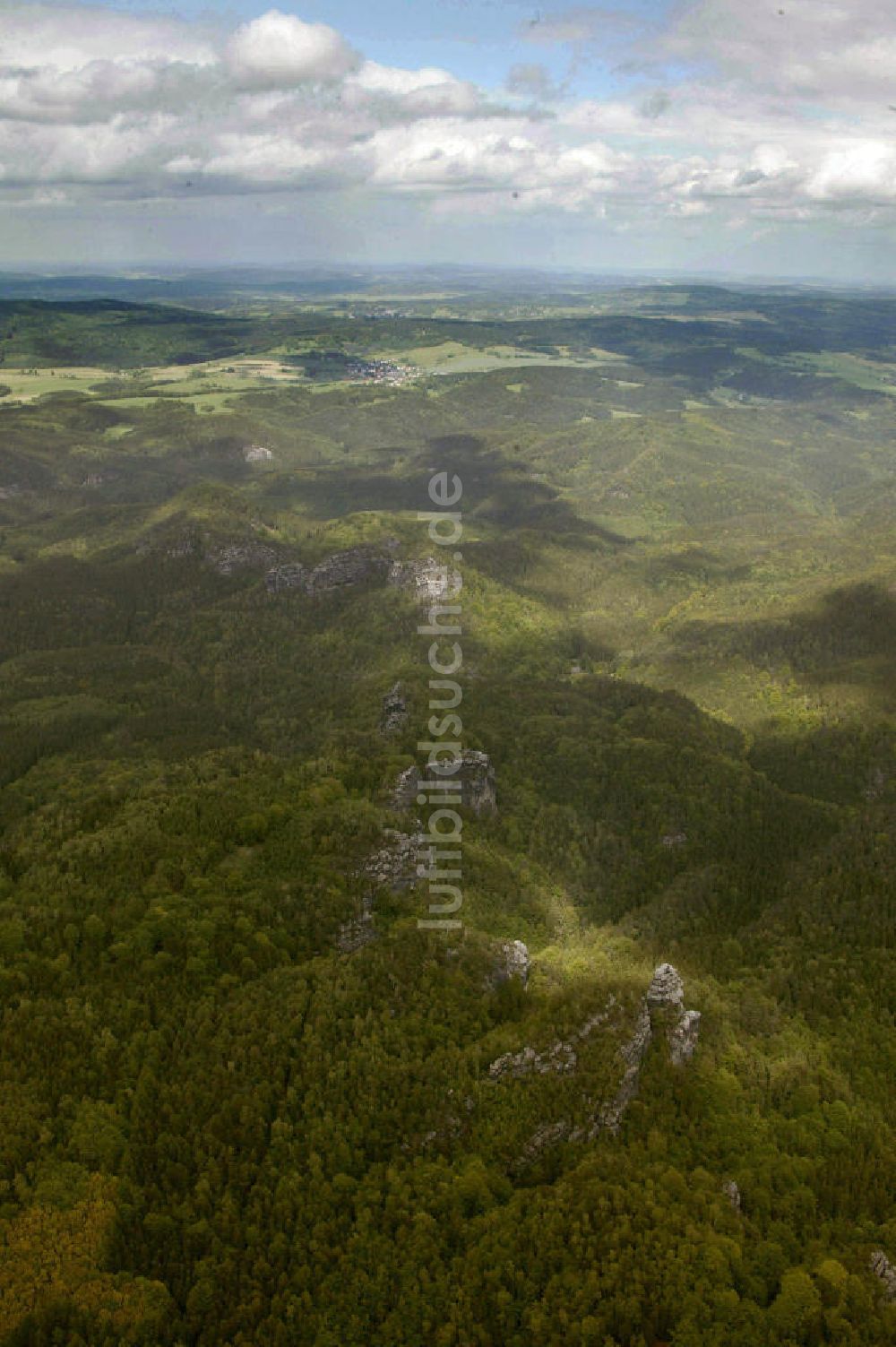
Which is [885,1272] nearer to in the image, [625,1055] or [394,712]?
[625,1055]

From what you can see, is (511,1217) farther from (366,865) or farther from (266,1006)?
(366,865)

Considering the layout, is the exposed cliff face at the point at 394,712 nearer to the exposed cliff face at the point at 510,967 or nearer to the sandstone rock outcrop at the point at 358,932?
the sandstone rock outcrop at the point at 358,932

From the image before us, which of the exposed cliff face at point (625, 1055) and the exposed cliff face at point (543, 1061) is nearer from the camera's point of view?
the exposed cliff face at point (625, 1055)

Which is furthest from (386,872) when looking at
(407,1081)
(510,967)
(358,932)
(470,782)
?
(470,782)

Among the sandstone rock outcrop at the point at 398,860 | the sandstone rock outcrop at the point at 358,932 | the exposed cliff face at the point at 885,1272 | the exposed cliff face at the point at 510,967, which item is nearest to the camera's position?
the exposed cliff face at the point at 885,1272

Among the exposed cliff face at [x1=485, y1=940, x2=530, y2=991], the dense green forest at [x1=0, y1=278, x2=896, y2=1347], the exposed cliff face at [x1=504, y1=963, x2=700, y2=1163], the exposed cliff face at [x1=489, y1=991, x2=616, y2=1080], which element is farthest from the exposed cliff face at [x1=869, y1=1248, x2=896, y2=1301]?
the exposed cliff face at [x1=485, y1=940, x2=530, y2=991]

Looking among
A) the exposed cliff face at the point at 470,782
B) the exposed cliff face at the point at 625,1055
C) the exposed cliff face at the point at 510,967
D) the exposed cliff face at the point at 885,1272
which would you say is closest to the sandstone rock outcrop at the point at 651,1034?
the exposed cliff face at the point at 625,1055

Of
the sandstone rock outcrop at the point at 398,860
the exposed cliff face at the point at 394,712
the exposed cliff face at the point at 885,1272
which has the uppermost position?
the exposed cliff face at the point at 394,712

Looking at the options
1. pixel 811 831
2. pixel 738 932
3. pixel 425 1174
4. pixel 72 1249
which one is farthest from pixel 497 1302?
pixel 811 831

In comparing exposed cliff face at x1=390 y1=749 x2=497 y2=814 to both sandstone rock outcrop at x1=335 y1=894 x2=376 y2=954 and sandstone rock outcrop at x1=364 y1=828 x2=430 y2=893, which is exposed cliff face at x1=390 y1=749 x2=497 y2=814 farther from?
sandstone rock outcrop at x1=335 y1=894 x2=376 y2=954
